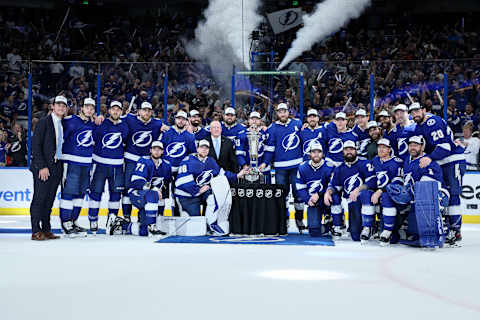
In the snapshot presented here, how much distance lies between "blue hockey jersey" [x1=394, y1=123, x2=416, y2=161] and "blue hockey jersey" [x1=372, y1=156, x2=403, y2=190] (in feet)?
0.55

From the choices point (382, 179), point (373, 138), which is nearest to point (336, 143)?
point (373, 138)

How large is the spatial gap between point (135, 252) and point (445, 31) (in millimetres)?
13691

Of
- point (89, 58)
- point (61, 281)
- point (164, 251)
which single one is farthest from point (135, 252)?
point (89, 58)

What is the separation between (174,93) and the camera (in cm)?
963

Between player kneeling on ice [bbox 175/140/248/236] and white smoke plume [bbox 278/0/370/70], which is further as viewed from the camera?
white smoke plume [bbox 278/0/370/70]

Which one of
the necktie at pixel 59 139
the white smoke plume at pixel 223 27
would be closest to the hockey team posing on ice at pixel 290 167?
the necktie at pixel 59 139

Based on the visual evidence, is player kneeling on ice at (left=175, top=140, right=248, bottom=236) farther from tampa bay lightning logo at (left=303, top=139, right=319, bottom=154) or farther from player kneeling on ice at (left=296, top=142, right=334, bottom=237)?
tampa bay lightning logo at (left=303, top=139, right=319, bottom=154)

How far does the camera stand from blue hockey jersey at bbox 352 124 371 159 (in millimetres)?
7074

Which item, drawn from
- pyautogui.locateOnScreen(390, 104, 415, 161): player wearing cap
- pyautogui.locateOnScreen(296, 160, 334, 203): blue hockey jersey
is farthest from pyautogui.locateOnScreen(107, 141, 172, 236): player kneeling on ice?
pyautogui.locateOnScreen(390, 104, 415, 161): player wearing cap

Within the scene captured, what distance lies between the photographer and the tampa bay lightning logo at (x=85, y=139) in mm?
6559

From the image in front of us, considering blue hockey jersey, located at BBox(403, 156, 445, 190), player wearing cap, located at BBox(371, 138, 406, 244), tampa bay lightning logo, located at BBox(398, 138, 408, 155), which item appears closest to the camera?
blue hockey jersey, located at BBox(403, 156, 445, 190)

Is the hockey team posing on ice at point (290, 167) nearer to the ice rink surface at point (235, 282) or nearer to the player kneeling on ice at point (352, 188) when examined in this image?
the player kneeling on ice at point (352, 188)

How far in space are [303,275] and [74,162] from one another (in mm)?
3611

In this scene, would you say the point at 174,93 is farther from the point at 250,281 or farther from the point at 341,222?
the point at 250,281
